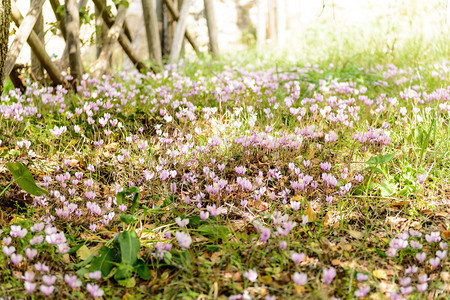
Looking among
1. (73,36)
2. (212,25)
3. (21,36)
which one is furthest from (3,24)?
(212,25)

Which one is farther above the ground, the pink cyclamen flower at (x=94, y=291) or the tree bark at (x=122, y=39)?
the tree bark at (x=122, y=39)

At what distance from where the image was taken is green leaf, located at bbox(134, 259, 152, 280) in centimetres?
189

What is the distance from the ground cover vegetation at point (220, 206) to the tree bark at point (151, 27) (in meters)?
2.11

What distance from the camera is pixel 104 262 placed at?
6.28ft

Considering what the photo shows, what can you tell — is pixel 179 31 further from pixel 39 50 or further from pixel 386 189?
pixel 386 189

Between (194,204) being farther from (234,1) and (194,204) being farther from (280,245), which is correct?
(234,1)

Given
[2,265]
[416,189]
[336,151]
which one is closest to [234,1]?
[336,151]

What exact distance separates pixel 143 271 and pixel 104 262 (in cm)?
18

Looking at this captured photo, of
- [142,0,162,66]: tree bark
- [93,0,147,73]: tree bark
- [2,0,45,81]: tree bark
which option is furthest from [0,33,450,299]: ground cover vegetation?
[142,0,162,66]: tree bark

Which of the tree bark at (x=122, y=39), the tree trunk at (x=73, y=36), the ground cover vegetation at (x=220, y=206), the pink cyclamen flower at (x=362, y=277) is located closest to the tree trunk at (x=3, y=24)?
the ground cover vegetation at (x=220, y=206)

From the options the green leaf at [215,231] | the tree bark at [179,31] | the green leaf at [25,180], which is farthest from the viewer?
the tree bark at [179,31]

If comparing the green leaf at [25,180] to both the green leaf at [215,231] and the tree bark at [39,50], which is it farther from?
the tree bark at [39,50]

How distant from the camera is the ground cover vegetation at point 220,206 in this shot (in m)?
1.87

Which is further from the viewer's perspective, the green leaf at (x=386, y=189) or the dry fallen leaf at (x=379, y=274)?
the green leaf at (x=386, y=189)
